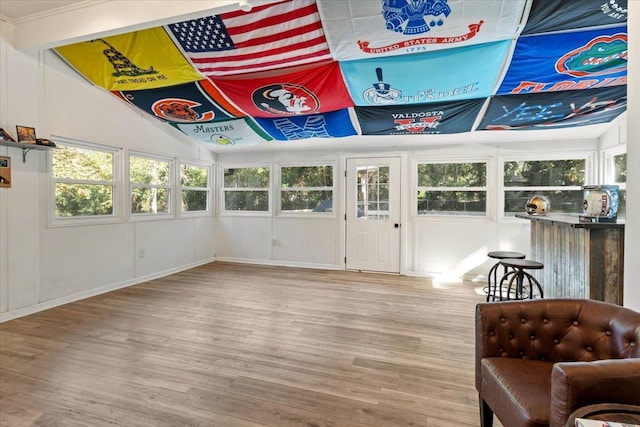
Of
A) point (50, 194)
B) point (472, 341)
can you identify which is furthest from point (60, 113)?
point (472, 341)

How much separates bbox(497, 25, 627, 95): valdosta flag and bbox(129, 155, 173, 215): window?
498cm

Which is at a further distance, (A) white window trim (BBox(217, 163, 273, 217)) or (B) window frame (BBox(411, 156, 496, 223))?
(A) white window trim (BBox(217, 163, 273, 217))

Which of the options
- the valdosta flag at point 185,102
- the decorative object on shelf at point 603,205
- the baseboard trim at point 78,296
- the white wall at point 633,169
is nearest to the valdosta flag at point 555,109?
the decorative object on shelf at point 603,205

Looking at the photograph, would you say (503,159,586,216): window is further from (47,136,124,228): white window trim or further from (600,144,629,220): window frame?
(47,136,124,228): white window trim

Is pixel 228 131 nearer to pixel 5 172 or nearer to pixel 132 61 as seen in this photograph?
pixel 132 61

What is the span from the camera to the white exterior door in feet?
18.0

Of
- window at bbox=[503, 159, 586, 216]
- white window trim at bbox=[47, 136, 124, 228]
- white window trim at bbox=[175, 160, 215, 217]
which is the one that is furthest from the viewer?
white window trim at bbox=[175, 160, 215, 217]

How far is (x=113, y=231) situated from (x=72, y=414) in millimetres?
3082

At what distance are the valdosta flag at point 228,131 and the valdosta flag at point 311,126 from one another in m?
0.19

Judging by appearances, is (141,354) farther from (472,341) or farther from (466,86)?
(466,86)

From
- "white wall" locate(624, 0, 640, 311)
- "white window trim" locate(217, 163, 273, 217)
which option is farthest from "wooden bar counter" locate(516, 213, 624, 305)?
"white window trim" locate(217, 163, 273, 217)

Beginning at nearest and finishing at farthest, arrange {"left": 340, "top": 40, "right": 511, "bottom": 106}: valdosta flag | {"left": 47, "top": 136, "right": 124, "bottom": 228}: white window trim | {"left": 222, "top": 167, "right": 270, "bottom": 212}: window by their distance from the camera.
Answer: {"left": 340, "top": 40, "right": 511, "bottom": 106}: valdosta flag, {"left": 47, "top": 136, "right": 124, "bottom": 228}: white window trim, {"left": 222, "top": 167, "right": 270, "bottom": 212}: window

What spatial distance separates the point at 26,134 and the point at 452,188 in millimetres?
5680

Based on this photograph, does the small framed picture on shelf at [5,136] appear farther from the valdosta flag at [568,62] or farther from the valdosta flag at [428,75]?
the valdosta flag at [568,62]
